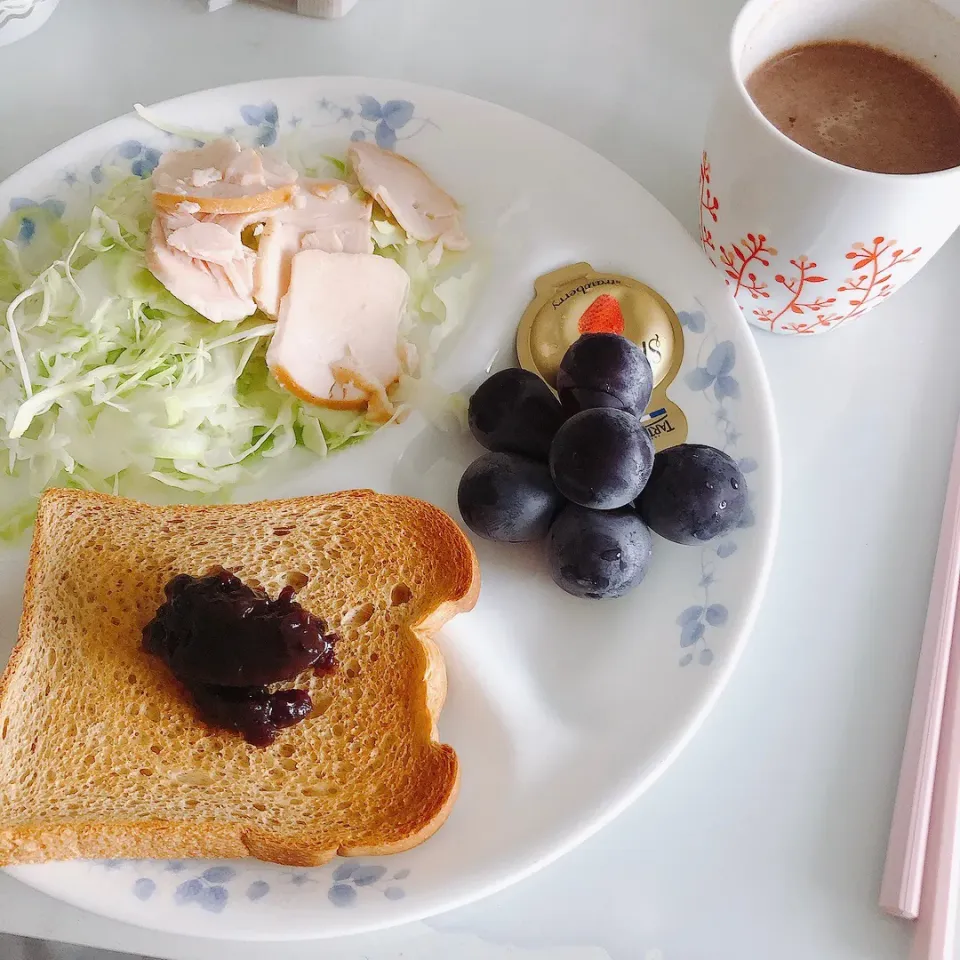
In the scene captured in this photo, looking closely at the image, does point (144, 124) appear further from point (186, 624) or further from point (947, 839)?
point (947, 839)

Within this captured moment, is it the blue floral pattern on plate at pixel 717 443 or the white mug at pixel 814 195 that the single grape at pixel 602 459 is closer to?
the blue floral pattern on plate at pixel 717 443

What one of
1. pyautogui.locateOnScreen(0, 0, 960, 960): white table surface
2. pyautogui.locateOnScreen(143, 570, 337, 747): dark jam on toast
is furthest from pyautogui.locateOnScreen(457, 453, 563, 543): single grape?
pyautogui.locateOnScreen(0, 0, 960, 960): white table surface

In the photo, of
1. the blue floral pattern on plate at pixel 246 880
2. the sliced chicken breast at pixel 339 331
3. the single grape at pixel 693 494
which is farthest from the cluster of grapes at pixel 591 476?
the blue floral pattern on plate at pixel 246 880

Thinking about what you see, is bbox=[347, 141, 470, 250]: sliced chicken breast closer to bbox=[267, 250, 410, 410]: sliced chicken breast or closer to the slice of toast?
bbox=[267, 250, 410, 410]: sliced chicken breast

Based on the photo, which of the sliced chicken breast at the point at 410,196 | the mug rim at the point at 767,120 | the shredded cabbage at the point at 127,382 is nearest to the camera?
the mug rim at the point at 767,120

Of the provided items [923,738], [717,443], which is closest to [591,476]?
[717,443]

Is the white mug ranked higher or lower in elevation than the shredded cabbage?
higher
